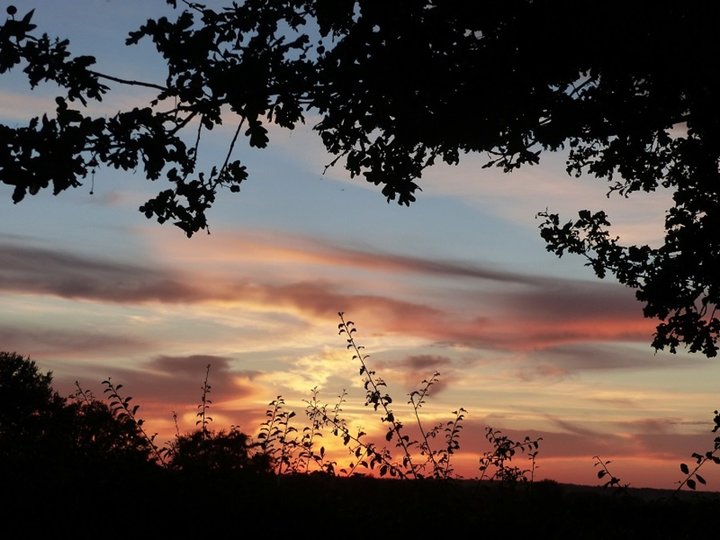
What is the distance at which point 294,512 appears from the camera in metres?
8.39

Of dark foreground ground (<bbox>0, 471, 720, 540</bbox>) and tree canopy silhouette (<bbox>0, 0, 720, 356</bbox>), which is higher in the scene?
tree canopy silhouette (<bbox>0, 0, 720, 356</bbox>)

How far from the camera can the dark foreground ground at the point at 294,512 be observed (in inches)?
317

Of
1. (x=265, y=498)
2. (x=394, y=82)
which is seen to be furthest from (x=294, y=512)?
(x=394, y=82)

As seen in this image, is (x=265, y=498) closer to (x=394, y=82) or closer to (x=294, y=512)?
(x=294, y=512)

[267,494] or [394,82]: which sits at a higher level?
[394,82]

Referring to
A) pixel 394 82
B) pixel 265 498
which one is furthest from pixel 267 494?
pixel 394 82

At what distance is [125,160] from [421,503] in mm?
5272

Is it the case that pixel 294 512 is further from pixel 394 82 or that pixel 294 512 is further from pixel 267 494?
pixel 394 82

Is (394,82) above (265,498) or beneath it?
above

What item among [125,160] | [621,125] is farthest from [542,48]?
[125,160]

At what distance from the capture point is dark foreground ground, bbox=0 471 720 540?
8047 millimetres

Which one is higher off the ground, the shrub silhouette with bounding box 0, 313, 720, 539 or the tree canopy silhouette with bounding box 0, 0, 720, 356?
the tree canopy silhouette with bounding box 0, 0, 720, 356

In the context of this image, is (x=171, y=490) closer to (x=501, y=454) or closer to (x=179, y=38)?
(x=501, y=454)

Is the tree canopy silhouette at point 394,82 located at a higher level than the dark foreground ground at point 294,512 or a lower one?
higher
